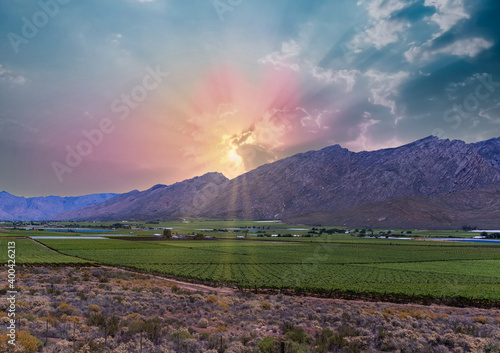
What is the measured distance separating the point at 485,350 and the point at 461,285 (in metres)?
34.1

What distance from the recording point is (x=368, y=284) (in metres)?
44.7

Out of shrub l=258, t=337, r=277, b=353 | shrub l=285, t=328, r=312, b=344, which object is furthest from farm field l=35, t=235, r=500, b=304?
shrub l=258, t=337, r=277, b=353

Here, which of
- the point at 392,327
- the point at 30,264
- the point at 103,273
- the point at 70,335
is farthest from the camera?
the point at 30,264

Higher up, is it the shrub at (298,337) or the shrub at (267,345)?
the shrub at (267,345)

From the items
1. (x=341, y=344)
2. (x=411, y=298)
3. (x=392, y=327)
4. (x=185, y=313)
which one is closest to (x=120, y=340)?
(x=185, y=313)

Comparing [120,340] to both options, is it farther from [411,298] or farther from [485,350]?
[411,298]

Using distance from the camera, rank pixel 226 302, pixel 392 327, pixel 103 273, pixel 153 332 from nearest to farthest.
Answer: pixel 153 332, pixel 392 327, pixel 226 302, pixel 103 273

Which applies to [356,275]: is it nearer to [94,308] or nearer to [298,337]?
[298,337]
